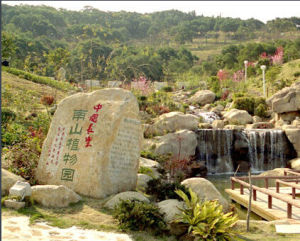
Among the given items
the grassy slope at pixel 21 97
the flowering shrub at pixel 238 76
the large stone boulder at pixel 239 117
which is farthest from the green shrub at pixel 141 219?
the flowering shrub at pixel 238 76

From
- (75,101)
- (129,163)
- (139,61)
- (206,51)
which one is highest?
(206,51)

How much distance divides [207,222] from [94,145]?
2.80 metres

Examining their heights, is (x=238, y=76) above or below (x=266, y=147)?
above

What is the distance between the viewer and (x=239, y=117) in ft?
64.8

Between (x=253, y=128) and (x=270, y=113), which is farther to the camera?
(x=270, y=113)

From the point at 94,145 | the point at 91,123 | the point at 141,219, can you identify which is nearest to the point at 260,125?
the point at 91,123

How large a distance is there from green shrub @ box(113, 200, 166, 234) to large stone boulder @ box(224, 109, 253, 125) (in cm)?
1477

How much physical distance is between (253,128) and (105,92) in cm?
1300

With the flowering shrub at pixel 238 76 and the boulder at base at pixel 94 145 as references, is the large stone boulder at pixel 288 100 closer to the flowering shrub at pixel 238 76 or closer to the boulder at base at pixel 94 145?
the flowering shrub at pixel 238 76

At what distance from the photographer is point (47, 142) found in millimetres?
7434

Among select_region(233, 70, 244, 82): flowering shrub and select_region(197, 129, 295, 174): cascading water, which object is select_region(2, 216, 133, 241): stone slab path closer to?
select_region(197, 129, 295, 174): cascading water

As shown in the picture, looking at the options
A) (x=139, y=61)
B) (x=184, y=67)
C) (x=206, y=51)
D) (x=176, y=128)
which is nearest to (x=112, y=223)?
(x=176, y=128)

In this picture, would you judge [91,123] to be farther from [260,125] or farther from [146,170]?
[260,125]

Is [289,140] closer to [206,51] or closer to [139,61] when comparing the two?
[139,61]
